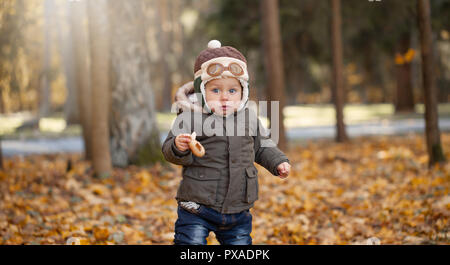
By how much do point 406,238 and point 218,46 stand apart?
9.09 feet

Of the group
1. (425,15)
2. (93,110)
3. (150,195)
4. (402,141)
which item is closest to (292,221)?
(150,195)

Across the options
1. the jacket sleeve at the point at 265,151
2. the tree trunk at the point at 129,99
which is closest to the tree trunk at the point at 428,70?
the tree trunk at the point at 129,99

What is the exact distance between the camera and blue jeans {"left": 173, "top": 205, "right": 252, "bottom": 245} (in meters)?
2.68

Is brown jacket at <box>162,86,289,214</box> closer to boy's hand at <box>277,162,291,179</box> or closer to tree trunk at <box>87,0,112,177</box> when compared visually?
boy's hand at <box>277,162,291,179</box>

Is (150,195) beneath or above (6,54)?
beneath

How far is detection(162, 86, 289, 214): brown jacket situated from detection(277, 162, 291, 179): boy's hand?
0.55ft

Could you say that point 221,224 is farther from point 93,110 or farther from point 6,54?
point 6,54

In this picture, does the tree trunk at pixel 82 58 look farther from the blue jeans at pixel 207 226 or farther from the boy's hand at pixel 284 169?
the boy's hand at pixel 284 169

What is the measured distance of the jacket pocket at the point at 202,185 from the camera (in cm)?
265

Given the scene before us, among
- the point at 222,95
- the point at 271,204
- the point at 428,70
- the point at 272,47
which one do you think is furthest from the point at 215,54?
the point at 272,47

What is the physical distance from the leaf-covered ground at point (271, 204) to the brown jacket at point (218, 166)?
1.79 metres
